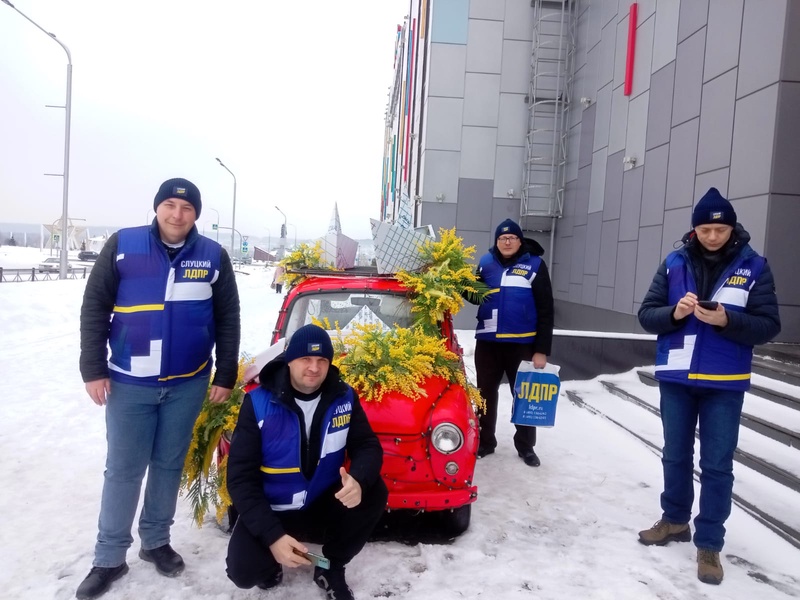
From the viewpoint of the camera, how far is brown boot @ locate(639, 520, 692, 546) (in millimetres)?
3482

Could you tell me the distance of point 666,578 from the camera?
3113 mm

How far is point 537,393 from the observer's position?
4648 mm

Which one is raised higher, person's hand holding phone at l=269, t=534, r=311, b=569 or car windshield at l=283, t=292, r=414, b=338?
car windshield at l=283, t=292, r=414, b=338

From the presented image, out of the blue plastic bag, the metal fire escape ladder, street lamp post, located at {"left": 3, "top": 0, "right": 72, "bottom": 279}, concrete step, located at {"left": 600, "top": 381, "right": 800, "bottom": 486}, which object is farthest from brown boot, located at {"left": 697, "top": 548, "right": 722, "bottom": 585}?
street lamp post, located at {"left": 3, "top": 0, "right": 72, "bottom": 279}

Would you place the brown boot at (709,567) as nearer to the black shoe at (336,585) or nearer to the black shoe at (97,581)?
the black shoe at (336,585)

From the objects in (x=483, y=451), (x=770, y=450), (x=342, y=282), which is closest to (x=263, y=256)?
(x=483, y=451)

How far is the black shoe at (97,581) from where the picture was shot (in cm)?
271

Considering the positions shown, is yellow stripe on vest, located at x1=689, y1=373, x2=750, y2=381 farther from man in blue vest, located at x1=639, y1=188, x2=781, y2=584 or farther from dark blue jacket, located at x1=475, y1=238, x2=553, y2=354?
dark blue jacket, located at x1=475, y1=238, x2=553, y2=354

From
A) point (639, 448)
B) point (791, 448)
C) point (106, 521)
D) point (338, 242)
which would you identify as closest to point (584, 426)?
point (639, 448)

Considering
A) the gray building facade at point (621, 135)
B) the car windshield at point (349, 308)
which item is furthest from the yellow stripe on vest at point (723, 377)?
the gray building facade at point (621, 135)

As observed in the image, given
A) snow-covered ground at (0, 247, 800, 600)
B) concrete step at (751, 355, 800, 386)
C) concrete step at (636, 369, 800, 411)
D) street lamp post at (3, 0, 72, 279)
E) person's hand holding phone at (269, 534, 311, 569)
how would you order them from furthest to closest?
street lamp post at (3, 0, 72, 279)
concrete step at (751, 355, 800, 386)
concrete step at (636, 369, 800, 411)
snow-covered ground at (0, 247, 800, 600)
person's hand holding phone at (269, 534, 311, 569)

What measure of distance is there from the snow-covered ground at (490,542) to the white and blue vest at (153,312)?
1160 millimetres

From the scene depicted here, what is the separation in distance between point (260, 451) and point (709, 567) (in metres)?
2.61

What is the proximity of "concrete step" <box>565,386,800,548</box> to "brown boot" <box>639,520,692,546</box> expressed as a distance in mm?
658
